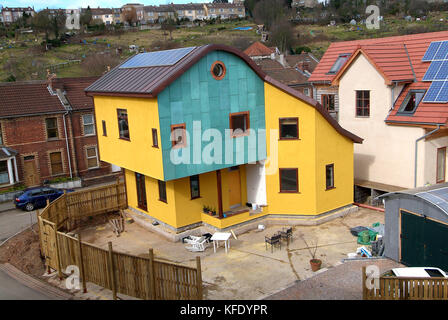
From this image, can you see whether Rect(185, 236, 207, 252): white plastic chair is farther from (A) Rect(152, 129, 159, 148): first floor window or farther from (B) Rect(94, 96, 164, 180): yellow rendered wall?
(A) Rect(152, 129, 159, 148): first floor window

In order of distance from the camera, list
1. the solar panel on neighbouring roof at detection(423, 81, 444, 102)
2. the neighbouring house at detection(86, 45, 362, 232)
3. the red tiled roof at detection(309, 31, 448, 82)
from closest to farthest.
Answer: the neighbouring house at detection(86, 45, 362, 232) → the solar panel on neighbouring roof at detection(423, 81, 444, 102) → the red tiled roof at detection(309, 31, 448, 82)

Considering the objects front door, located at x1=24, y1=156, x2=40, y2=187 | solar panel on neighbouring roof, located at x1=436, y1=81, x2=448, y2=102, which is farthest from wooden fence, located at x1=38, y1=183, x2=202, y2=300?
solar panel on neighbouring roof, located at x1=436, y1=81, x2=448, y2=102

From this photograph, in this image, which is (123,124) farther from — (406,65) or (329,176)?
(406,65)

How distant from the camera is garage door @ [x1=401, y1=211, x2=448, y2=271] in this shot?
14039 millimetres

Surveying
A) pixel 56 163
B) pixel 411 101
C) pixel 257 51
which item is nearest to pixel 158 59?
pixel 411 101

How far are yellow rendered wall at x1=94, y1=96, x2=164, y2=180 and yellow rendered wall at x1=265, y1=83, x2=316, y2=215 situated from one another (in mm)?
6194

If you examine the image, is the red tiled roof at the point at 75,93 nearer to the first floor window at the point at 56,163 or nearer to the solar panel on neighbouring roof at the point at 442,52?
the first floor window at the point at 56,163

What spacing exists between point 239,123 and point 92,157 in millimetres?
16813

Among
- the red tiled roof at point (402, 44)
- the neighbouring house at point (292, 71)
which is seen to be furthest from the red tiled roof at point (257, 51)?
the red tiled roof at point (402, 44)

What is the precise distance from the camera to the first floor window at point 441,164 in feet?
74.8

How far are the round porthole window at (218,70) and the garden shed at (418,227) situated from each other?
29.4 ft

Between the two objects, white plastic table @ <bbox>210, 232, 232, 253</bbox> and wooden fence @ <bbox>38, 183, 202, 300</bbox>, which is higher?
wooden fence @ <bbox>38, 183, 202, 300</bbox>
